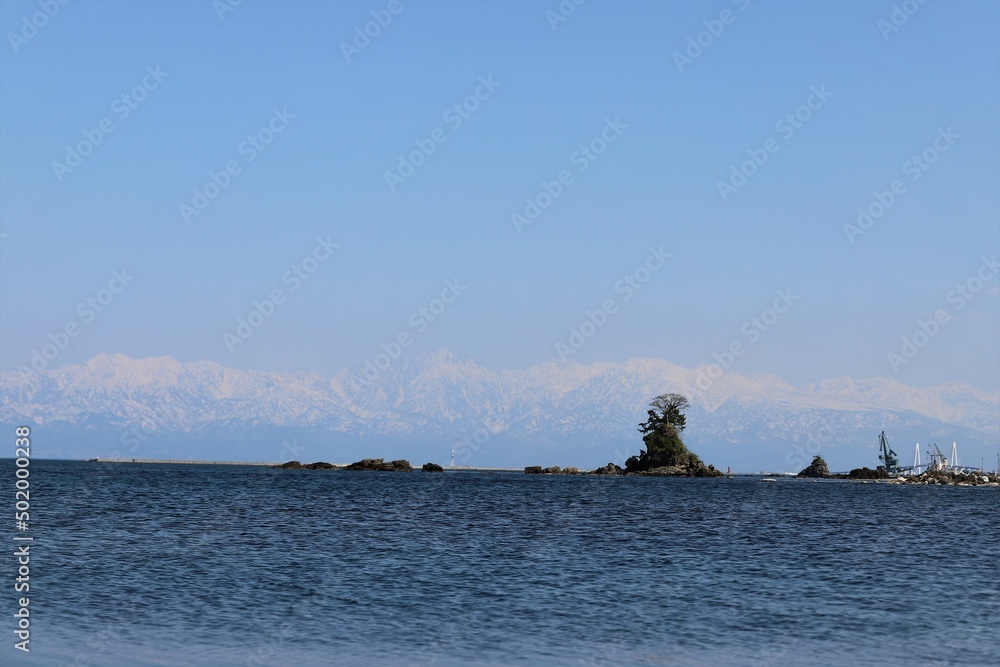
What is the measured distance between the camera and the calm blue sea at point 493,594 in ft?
89.0

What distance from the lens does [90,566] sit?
41.1 meters

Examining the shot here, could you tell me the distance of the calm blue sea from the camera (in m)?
27.1

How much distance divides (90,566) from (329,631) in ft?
54.9

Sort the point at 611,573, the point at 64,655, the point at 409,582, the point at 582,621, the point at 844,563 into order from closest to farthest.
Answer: the point at 64,655 < the point at 582,621 < the point at 409,582 < the point at 611,573 < the point at 844,563

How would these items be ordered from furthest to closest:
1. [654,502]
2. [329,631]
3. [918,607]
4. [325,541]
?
[654,502]
[325,541]
[918,607]
[329,631]

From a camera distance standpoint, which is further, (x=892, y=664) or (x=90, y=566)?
(x=90, y=566)

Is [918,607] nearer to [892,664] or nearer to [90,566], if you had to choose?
[892,664]

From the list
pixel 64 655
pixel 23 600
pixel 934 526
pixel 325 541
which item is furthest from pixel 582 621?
pixel 934 526

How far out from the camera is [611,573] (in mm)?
43156

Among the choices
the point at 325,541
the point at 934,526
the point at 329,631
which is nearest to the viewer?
the point at 329,631

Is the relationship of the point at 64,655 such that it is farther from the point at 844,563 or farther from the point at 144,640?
the point at 844,563

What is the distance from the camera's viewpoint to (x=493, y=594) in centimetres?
3644

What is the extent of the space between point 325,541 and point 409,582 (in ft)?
53.1


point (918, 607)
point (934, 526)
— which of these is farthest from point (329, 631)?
point (934, 526)
